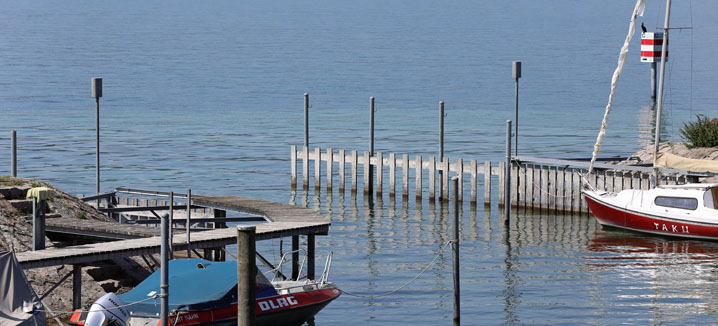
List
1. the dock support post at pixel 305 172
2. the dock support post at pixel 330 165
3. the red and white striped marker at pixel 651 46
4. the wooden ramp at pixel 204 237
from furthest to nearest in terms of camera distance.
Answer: the red and white striped marker at pixel 651 46 → the dock support post at pixel 305 172 → the dock support post at pixel 330 165 → the wooden ramp at pixel 204 237

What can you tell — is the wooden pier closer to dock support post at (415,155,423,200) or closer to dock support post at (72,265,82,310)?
dock support post at (72,265,82,310)

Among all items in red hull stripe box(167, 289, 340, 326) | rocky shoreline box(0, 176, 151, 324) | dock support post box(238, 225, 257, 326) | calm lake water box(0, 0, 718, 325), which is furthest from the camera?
calm lake water box(0, 0, 718, 325)

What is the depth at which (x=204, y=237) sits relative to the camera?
24.3m

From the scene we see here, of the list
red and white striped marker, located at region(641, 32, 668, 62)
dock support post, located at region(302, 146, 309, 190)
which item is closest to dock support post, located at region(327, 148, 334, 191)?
dock support post, located at region(302, 146, 309, 190)

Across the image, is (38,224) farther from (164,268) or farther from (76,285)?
(164,268)

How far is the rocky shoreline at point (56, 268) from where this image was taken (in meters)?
23.9

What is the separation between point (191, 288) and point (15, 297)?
3196 mm

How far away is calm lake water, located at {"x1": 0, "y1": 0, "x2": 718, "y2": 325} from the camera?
29266mm

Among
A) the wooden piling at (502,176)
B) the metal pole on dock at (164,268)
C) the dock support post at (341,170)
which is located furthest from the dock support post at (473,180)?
the metal pole on dock at (164,268)

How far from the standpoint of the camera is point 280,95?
99000mm

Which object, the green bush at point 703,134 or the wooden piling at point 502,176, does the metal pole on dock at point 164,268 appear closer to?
the wooden piling at point 502,176

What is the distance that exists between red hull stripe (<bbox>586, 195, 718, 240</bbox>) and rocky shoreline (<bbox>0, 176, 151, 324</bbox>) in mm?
15684

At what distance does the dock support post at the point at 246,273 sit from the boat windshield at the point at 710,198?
766 inches

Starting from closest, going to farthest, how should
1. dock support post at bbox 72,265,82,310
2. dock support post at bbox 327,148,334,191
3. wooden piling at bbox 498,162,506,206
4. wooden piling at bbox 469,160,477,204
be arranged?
dock support post at bbox 72,265,82,310
wooden piling at bbox 498,162,506,206
wooden piling at bbox 469,160,477,204
dock support post at bbox 327,148,334,191
